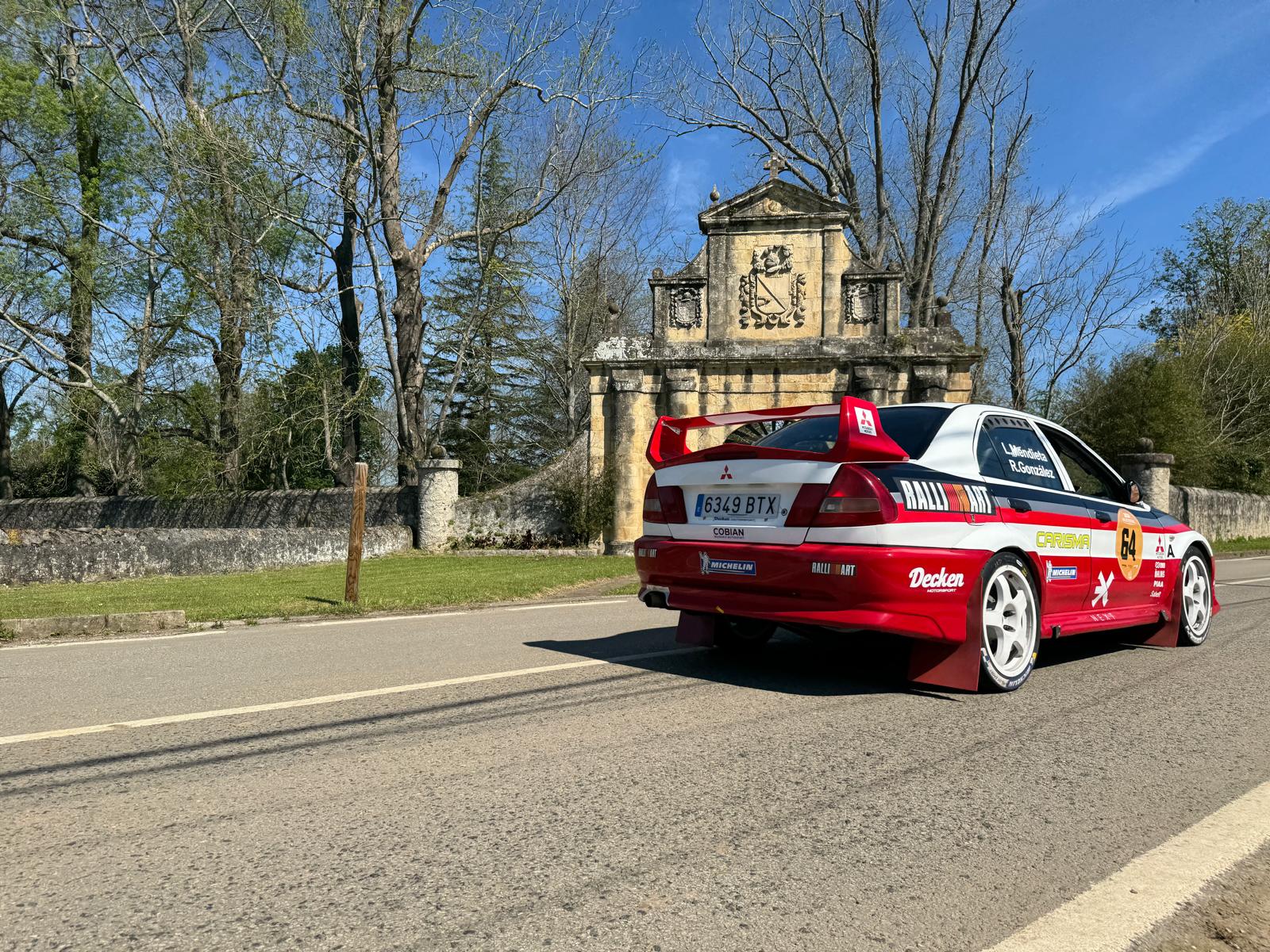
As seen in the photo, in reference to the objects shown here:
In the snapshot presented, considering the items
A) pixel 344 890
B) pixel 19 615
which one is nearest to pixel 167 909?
pixel 344 890

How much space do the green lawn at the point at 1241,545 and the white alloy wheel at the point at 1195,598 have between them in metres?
18.2

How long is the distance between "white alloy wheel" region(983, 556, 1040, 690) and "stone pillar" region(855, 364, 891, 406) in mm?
14689

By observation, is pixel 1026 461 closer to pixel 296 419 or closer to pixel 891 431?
pixel 891 431

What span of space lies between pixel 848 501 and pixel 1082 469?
2.61 m

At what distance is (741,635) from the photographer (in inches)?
242

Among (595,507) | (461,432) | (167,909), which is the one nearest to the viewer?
(167,909)

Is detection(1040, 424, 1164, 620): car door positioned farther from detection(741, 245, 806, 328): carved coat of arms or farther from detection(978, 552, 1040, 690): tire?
detection(741, 245, 806, 328): carved coat of arms

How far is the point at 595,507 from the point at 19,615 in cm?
1242

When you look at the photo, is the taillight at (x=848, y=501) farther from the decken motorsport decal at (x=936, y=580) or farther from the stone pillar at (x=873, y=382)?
the stone pillar at (x=873, y=382)

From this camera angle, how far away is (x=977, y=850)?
111 inches

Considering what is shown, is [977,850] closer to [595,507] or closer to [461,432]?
[595,507]

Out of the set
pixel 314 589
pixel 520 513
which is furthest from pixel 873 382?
pixel 314 589

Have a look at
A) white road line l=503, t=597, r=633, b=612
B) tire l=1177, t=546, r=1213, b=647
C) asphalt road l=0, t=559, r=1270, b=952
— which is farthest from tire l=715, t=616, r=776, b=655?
white road line l=503, t=597, r=633, b=612

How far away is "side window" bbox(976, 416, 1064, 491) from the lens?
5.45 metres
